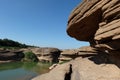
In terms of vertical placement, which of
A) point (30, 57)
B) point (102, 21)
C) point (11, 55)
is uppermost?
point (11, 55)

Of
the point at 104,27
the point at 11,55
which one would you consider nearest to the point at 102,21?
Result: the point at 104,27

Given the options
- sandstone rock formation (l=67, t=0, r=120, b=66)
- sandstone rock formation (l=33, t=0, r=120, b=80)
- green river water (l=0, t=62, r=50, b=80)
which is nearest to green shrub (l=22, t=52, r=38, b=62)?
green river water (l=0, t=62, r=50, b=80)

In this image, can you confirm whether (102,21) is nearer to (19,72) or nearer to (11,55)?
(19,72)

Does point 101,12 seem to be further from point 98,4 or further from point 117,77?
point 117,77

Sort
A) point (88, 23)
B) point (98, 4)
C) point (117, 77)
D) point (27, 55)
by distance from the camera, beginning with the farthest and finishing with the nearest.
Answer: point (27, 55), point (88, 23), point (98, 4), point (117, 77)

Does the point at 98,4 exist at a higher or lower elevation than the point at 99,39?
higher

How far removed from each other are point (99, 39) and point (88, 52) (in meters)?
10.2

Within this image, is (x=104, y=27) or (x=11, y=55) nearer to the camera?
(x=104, y=27)

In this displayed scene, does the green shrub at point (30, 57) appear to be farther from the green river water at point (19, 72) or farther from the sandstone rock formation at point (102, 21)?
the sandstone rock formation at point (102, 21)

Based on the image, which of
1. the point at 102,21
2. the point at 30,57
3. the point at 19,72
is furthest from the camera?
the point at 30,57

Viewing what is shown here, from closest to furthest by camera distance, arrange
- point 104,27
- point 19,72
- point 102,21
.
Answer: point 104,27 → point 102,21 → point 19,72

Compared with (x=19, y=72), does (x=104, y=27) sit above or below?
above

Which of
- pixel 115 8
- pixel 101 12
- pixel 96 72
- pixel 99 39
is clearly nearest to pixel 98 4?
pixel 101 12

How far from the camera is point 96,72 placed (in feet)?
31.0
